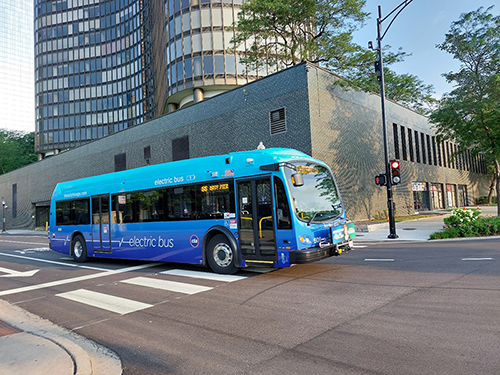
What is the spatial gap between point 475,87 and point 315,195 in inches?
831

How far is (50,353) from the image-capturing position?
4.23 meters

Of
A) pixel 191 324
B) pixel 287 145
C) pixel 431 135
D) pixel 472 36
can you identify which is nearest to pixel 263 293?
pixel 191 324

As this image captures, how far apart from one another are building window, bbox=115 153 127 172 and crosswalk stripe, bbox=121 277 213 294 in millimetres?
30884

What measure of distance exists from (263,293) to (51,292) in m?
5.04

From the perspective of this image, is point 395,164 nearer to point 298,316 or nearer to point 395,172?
point 395,172

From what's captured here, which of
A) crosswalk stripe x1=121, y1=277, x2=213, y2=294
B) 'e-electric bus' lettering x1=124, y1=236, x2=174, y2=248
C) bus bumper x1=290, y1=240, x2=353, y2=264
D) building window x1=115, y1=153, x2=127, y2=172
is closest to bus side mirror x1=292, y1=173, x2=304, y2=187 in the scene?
bus bumper x1=290, y1=240, x2=353, y2=264

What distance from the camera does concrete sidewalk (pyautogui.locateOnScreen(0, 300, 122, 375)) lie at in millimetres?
3811

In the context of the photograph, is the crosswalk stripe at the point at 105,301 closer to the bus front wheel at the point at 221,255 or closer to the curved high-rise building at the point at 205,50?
the bus front wheel at the point at 221,255

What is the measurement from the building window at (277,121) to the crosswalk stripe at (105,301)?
59.5 ft

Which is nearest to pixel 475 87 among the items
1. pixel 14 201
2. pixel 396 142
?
pixel 396 142

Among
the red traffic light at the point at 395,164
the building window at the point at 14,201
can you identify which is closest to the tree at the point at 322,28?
the red traffic light at the point at 395,164

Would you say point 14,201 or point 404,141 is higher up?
point 404,141

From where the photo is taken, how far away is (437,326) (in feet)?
14.9

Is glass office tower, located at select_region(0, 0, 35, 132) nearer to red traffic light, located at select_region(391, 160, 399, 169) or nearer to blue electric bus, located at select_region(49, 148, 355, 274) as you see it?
blue electric bus, located at select_region(49, 148, 355, 274)
